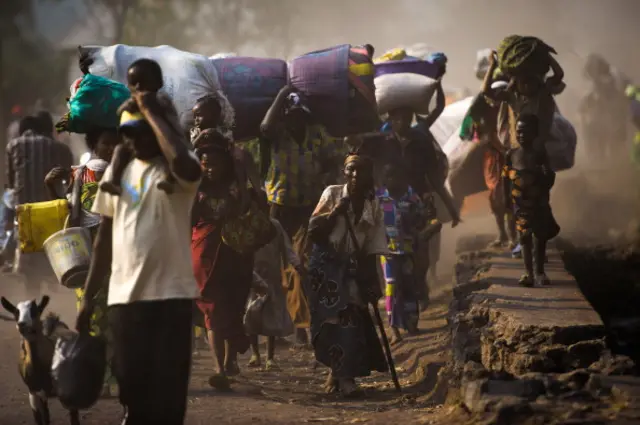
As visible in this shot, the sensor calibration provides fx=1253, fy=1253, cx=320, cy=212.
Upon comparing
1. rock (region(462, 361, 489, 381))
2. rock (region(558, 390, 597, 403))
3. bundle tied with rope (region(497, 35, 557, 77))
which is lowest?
rock (region(558, 390, 597, 403))

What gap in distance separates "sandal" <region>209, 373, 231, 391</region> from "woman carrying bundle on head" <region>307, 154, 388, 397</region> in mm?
716

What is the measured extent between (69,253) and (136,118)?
6.19 ft

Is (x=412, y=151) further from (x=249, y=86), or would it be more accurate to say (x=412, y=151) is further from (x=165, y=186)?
(x=165, y=186)

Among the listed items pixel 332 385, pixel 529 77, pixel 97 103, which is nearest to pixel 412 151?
pixel 529 77

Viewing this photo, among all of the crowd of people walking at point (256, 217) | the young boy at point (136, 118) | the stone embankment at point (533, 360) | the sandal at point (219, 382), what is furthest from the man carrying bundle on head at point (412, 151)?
the young boy at point (136, 118)

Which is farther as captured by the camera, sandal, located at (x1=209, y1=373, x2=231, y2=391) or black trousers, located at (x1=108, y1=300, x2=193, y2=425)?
sandal, located at (x1=209, y1=373, x2=231, y2=391)

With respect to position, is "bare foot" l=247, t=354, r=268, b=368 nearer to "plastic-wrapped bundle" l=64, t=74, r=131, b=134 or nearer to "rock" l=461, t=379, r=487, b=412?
"plastic-wrapped bundle" l=64, t=74, r=131, b=134

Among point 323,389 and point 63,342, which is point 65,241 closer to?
point 63,342

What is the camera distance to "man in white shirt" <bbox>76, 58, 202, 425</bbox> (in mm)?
5680

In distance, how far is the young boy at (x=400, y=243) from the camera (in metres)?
12.1

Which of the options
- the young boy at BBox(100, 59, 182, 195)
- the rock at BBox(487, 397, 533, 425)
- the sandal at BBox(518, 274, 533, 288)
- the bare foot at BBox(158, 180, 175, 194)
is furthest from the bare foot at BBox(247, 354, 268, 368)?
the bare foot at BBox(158, 180, 175, 194)

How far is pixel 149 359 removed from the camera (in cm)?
571

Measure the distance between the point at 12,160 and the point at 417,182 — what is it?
504 centimetres

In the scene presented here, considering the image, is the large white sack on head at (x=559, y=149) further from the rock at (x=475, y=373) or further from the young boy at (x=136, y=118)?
the young boy at (x=136, y=118)
